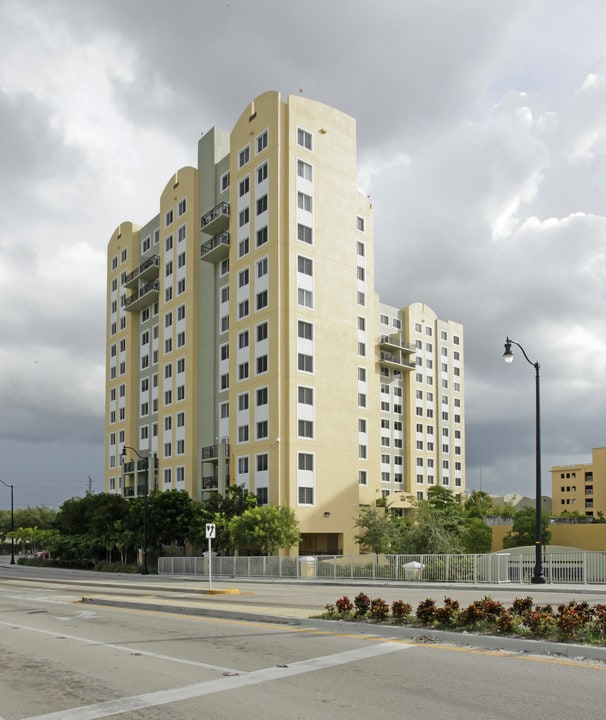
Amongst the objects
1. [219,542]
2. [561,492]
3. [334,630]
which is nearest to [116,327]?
[219,542]

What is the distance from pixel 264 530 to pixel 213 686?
3849 cm

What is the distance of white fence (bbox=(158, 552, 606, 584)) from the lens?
1104 inches

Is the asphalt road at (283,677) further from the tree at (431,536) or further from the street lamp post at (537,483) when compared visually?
the tree at (431,536)

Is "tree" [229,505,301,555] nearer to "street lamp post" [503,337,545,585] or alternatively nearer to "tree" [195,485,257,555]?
"tree" [195,485,257,555]

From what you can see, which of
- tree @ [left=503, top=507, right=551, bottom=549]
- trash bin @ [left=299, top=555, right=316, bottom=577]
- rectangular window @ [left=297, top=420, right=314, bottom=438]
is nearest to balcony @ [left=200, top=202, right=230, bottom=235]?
rectangular window @ [left=297, top=420, right=314, bottom=438]

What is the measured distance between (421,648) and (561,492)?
489ft

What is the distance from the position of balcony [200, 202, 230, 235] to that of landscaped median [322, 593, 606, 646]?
163 feet

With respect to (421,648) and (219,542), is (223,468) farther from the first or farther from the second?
(421,648)

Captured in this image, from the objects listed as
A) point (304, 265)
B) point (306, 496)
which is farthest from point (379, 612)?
point (304, 265)

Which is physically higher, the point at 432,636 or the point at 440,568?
the point at 432,636

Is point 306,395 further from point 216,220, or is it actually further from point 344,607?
point 344,607

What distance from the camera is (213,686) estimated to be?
368 inches

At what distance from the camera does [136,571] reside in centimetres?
5756

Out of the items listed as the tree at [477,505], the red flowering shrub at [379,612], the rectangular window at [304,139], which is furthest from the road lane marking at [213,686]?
the tree at [477,505]
